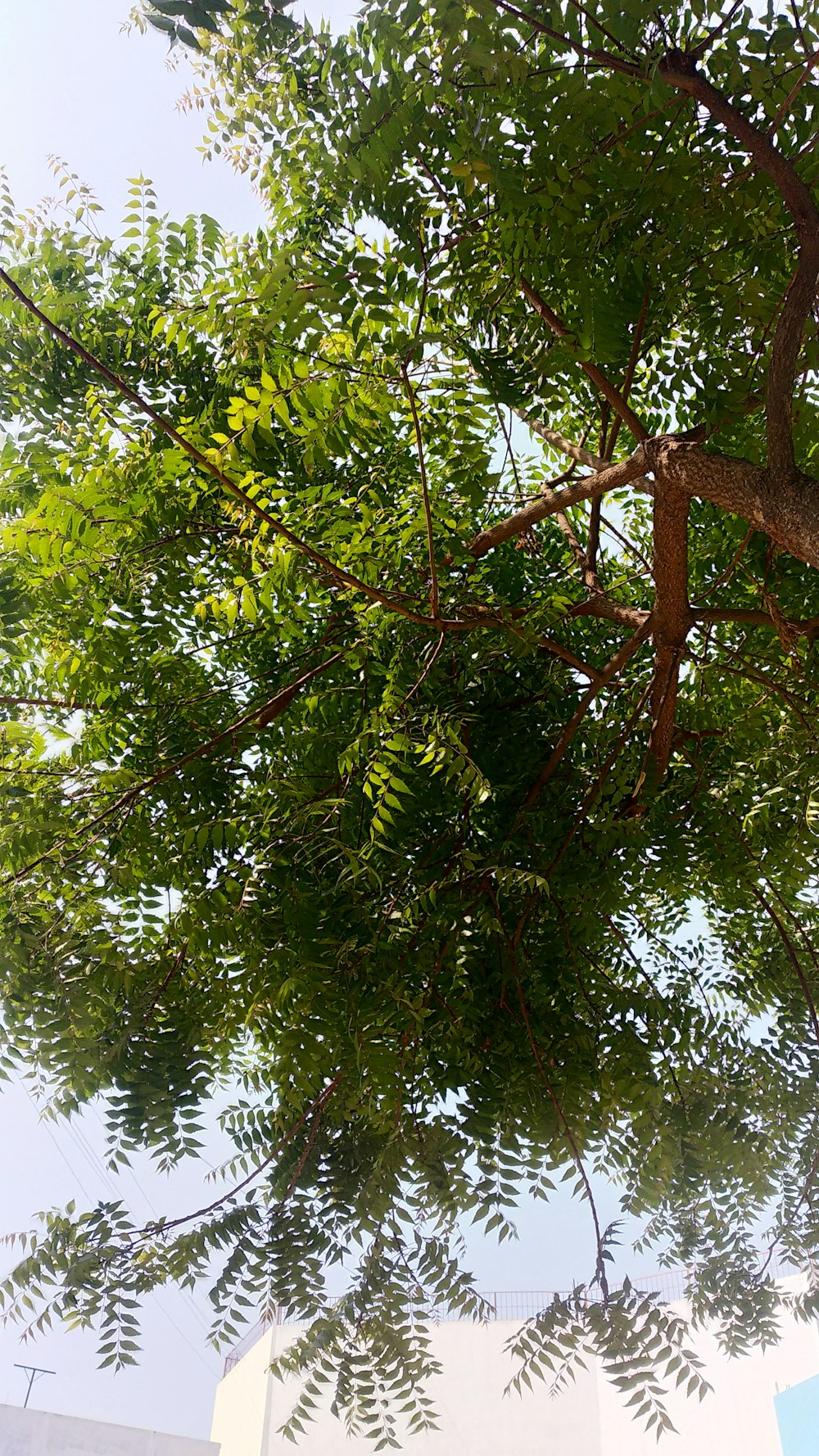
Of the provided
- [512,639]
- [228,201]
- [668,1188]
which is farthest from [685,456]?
[228,201]

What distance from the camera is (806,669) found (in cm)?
162

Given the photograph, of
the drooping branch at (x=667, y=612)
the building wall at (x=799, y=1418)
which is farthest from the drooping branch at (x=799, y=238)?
the building wall at (x=799, y=1418)

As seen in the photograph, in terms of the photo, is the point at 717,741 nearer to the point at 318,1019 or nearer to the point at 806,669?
the point at 806,669

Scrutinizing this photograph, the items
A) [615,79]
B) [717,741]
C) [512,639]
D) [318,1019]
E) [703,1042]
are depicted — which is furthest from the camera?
[717,741]

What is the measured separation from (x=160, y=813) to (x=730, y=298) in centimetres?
103

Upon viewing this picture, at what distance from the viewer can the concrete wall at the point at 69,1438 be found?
478 centimetres

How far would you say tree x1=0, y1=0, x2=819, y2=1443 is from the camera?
1.12m

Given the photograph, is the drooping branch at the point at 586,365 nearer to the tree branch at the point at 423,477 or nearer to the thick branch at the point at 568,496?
the thick branch at the point at 568,496

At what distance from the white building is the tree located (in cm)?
481

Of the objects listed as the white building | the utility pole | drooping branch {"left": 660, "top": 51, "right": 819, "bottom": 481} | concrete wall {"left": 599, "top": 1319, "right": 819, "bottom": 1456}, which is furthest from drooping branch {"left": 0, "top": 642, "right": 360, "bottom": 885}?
concrete wall {"left": 599, "top": 1319, "right": 819, "bottom": 1456}

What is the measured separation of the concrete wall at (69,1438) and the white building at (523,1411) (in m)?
0.67

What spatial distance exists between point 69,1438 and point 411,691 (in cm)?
548

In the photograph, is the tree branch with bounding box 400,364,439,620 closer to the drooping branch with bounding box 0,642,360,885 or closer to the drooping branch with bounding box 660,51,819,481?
the drooping branch with bounding box 0,642,360,885

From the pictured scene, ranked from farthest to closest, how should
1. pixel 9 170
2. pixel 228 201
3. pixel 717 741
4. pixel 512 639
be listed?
pixel 228 201, pixel 9 170, pixel 717 741, pixel 512 639
